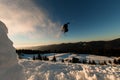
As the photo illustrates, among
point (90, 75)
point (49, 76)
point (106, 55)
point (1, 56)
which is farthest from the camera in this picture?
point (106, 55)

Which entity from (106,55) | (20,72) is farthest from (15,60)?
(106,55)

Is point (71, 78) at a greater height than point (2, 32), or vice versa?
point (2, 32)

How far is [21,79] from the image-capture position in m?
5.00

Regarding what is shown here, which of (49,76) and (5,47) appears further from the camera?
(49,76)

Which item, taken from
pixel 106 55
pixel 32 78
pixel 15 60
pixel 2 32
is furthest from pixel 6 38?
pixel 106 55

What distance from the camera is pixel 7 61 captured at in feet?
15.6

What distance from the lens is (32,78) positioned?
38.9 feet

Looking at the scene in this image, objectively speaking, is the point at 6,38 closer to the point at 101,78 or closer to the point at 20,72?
the point at 20,72

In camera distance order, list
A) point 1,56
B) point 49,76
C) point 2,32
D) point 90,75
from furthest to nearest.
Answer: point 49,76 → point 90,75 → point 2,32 → point 1,56

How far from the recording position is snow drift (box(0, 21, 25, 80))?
178 inches

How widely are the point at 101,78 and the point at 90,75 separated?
901mm

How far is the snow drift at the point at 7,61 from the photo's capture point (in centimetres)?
452

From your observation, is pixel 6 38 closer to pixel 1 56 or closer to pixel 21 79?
pixel 1 56

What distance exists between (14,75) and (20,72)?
0.35 metres
